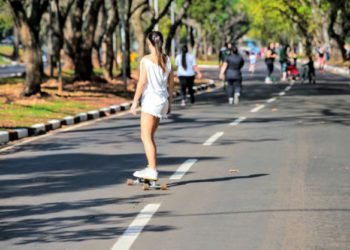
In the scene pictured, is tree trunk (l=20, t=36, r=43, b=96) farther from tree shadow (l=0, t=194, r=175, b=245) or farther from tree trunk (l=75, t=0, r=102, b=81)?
tree shadow (l=0, t=194, r=175, b=245)

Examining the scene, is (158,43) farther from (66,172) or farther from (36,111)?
(36,111)

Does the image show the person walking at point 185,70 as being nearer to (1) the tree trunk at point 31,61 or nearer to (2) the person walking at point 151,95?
(1) the tree trunk at point 31,61

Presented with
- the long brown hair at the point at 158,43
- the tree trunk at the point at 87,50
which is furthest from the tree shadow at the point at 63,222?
the tree trunk at the point at 87,50

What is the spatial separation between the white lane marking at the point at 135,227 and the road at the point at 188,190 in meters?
0.01

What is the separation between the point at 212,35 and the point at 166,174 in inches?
4179

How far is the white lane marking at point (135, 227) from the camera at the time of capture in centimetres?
764

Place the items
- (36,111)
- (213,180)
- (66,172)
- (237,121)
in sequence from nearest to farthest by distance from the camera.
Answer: (213,180) < (66,172) < (237,121) < (36,111)

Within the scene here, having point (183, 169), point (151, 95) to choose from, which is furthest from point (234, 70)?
point (151, 95)

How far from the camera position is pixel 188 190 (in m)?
10.8

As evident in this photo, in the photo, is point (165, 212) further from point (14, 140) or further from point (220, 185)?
point (14, 140)

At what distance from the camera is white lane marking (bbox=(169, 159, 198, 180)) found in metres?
11.8

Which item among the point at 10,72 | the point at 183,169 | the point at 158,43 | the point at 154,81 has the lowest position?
the point at 10,72

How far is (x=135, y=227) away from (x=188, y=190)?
2.41 meters

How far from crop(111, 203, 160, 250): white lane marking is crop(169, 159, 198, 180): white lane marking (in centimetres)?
211
